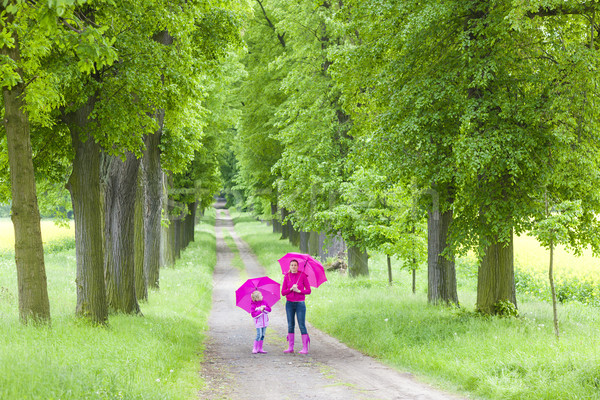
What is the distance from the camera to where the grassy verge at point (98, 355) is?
6.12m

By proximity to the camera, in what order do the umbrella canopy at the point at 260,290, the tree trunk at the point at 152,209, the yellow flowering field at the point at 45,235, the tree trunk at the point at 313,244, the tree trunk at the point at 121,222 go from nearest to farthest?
the umbrella canopy at the point at 260,290 < the tree trunk at the point at 121,222 < the tree trunk at the point at 152,209 < the tree trunk at the point at 313,244 < the yellow flowering field at the point at 45,235

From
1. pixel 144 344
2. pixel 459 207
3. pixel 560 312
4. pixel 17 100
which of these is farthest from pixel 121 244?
pixel 560 312

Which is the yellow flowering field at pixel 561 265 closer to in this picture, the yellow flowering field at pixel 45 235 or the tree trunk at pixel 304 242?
the tree trunk at pixel 304 242

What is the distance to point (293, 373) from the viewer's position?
29.7ft

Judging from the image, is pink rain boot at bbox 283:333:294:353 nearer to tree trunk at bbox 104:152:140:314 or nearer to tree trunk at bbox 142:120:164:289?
tree trunk at bbox 104:152:140:314

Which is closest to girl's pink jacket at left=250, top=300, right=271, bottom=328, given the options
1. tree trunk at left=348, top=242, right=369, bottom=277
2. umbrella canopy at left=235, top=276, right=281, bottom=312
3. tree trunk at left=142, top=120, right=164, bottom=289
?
umbrella canopy at left=235, top=276, right=281, bottom=312

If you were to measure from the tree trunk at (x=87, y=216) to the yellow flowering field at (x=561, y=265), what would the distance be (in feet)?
57.1

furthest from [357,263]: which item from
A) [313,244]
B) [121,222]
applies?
[121,222]

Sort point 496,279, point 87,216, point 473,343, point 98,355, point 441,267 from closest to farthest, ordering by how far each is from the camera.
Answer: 1. point 98,355
2. point 473,343
3. point 87,216
4. point 496,279
5. point 441,267

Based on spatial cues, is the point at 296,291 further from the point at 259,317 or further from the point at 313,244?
the point at 313,244

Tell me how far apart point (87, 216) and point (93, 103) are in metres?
2.10

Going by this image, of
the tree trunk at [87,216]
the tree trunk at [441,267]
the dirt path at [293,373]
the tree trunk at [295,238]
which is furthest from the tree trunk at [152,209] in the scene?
the tree trunk at [295,238]

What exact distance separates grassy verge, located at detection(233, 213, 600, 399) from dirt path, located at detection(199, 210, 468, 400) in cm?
47

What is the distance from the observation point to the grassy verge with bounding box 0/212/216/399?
20.1 feet
